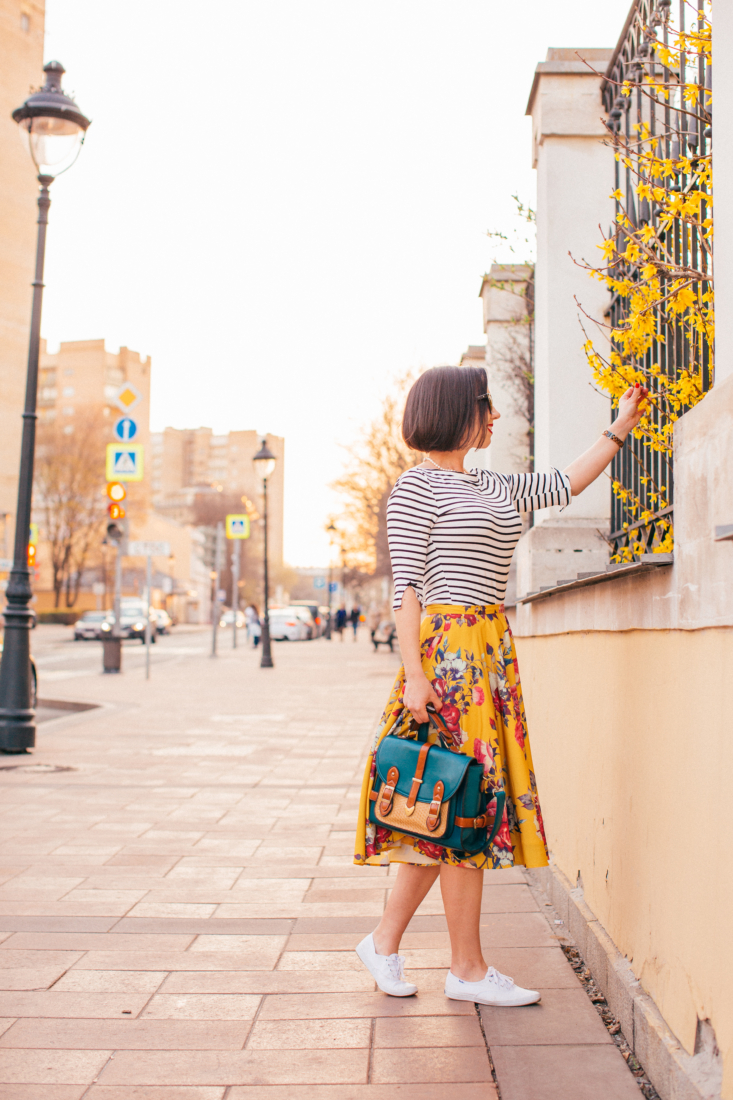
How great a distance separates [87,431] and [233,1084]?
66.0m

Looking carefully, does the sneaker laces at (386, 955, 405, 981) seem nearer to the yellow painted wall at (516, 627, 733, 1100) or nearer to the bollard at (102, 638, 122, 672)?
the yellow painted wall at (516, 627, 733, 1100)

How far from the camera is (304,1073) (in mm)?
2812

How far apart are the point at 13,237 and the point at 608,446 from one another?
67.7 m

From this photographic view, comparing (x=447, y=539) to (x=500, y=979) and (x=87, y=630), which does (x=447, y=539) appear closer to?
(x=500, y=979)

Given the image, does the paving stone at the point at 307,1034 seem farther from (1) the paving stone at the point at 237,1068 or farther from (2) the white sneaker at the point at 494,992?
(2) the white sneaker at the point at 494,992

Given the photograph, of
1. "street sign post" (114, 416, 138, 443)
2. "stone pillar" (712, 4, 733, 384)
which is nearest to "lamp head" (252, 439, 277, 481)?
"street sign post" (114, 416, 138, 443)

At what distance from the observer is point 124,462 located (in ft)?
56.9

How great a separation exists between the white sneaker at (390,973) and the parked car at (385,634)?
26.3m

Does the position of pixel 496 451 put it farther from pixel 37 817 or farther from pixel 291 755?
pixel 37 817

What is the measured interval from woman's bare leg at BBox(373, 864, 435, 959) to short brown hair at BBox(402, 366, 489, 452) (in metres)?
1.32

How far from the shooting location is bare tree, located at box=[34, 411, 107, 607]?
6488 cm

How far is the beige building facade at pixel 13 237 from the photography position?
63.3 metres

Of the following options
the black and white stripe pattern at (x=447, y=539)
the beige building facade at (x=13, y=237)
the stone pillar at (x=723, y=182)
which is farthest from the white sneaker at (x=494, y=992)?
the beige building facade at (x=13, y=237)

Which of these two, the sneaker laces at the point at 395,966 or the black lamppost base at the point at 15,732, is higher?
the black lamppost base at the point at 15,732
